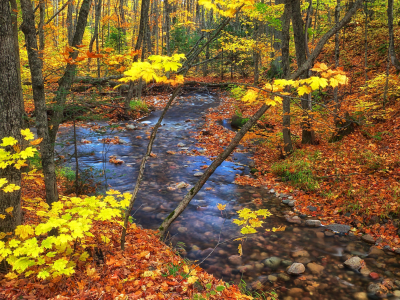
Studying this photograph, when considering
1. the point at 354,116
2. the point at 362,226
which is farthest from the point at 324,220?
the point at 354,116

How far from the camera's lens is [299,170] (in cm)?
825

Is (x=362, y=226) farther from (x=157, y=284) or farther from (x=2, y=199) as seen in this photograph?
(x=2, y=199)

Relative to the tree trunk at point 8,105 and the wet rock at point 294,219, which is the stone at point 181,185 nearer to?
the wet rock at point 294,219

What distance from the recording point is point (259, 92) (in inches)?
139

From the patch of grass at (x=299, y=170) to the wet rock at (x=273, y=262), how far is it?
124 inches

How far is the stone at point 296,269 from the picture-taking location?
467 centimetres

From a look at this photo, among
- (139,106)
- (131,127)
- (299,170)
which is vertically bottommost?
(299,170)

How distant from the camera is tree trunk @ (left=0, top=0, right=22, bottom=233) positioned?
3137mm

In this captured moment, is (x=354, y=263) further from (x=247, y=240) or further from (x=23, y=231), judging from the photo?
(x=23, y=231)

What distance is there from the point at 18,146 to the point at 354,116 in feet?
35.7

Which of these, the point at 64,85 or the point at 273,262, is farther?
the point at 64,85

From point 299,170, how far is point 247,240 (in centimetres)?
354

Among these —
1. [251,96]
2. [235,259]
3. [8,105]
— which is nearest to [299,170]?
[235,259]

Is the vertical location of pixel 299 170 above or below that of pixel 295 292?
above
